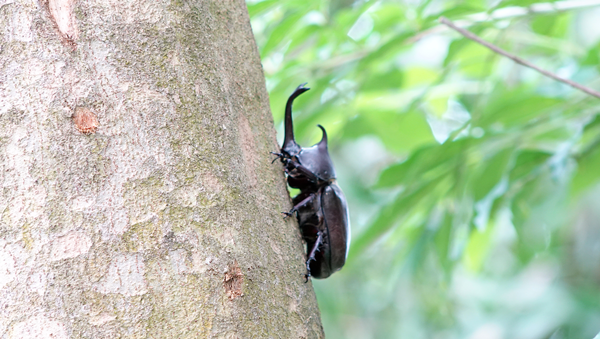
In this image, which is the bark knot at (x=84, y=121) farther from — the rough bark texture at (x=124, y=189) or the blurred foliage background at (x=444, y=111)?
the blurred foliage background at (x=444, y=111)

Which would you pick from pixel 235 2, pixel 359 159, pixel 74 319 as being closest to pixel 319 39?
pixel 235 2

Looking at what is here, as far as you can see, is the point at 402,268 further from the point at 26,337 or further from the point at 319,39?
the point at 26,337

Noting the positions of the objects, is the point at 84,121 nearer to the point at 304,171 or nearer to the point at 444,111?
the point at 304,171

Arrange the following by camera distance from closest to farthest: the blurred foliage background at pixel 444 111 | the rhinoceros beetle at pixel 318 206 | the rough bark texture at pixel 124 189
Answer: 1. the rough bark texture at pixel 124 189
2. the rhinoceros beetle at pixel 318 206
3. the blurred foliage background at pixel 444 111

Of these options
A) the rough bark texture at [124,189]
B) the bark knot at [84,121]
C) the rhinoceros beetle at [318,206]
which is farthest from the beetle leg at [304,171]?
the bark knot at [84,121]

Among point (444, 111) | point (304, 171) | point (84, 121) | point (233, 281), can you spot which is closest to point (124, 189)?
point (84, 121)

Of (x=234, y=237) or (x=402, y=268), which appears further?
(x=402, y=268)
